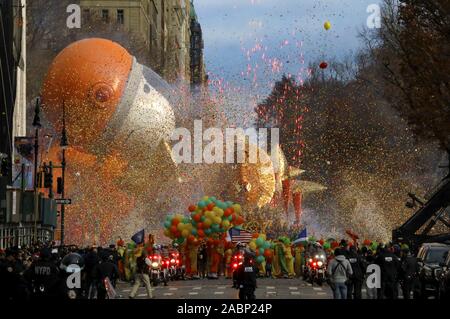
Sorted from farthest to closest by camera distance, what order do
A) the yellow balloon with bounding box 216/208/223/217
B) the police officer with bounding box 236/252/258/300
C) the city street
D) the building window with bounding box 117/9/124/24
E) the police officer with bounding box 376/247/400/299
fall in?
the building window with bounding box 117/9/124/24, the yellow balloon with bounding box 216/208/223/217, the city street, the police officer with bounding box 376/247/400/299, the police officer with bounding box 236/252/258/300

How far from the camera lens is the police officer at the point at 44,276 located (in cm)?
2495

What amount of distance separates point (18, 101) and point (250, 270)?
108ft

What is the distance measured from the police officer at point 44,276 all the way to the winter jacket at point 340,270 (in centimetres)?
605

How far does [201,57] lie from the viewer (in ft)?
643

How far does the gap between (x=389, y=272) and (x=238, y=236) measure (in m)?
15.6

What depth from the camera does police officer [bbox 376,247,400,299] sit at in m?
30.2

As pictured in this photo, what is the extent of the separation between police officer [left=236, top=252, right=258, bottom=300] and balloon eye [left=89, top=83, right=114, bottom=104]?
101ft

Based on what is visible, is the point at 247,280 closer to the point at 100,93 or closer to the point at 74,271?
the point at 74,271

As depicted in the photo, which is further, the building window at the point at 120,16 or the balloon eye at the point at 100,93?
the building window at the point at 120,16

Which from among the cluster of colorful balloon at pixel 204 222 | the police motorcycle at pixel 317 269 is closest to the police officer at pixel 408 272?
the police motorcycle at pixel 317 269

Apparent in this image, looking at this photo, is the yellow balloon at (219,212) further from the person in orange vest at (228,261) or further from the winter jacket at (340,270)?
the winter jacket at (340,270)

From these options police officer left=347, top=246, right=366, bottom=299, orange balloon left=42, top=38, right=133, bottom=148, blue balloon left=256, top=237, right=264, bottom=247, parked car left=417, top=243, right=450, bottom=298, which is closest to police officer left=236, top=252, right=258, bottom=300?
police officer left=347, top=246, right=366, bottom=299

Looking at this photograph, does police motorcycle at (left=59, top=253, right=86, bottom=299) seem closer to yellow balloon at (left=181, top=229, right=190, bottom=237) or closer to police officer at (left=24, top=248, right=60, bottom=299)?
police officer at (left=24, top=248, right=60, bottom=299)
